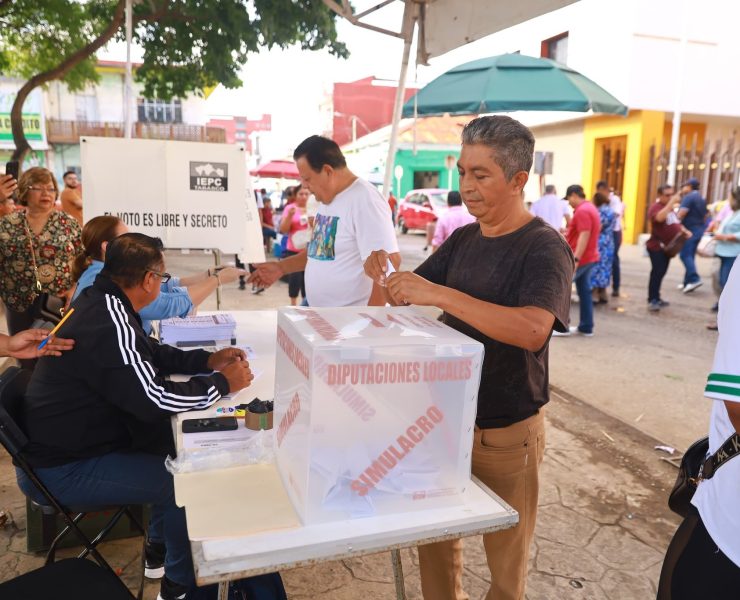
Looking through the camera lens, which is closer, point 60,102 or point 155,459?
point 155,459

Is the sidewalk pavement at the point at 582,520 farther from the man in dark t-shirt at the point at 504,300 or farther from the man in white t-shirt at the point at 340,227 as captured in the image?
the man in white t-shirt at the point at 340,227

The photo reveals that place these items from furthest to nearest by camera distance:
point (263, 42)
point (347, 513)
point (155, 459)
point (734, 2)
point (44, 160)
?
point (44, 160), point (734, 2), point (263, 42), point (155, 459), point (347, 513)

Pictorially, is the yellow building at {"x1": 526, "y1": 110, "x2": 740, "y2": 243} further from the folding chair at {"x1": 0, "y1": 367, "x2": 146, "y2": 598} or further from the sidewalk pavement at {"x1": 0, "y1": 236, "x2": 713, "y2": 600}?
the folding chair at {"x1": 0, "y1": 367, "x2": 146, "y2": 598}

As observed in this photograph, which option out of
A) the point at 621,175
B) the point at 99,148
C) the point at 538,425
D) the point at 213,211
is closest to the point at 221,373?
the point at 538,425

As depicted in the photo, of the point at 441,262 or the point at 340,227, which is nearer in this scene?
the point at 441,262

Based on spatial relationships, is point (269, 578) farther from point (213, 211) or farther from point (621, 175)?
point (621, 175)

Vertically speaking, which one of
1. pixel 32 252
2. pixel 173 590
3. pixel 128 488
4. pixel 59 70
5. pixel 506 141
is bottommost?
pixel 173 590

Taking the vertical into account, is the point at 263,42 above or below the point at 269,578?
above

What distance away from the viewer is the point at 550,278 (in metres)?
1.52

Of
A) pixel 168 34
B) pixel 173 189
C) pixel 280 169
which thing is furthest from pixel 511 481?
pixel 280 169

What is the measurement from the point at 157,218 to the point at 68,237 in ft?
2.37

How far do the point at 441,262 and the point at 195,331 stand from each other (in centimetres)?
129

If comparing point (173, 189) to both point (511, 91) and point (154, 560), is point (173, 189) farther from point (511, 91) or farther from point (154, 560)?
point (511, 91)

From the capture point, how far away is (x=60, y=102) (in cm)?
2614
